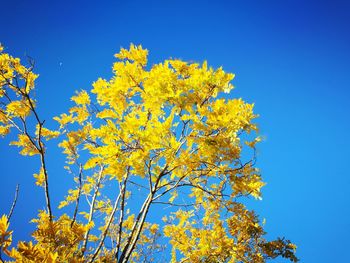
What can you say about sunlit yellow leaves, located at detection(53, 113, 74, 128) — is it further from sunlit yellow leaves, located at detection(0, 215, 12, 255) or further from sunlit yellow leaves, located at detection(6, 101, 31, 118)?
sunlit yellow leaves, located at detection(0, 215, 12, 255)

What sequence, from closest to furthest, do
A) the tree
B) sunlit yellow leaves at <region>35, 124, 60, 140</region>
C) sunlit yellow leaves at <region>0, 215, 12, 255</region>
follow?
sunlit yellow leaves at <region>0, 215, 12, 255</region>
the tree
sunlit yellow leaves at <region>35, 124, 60, 140</region>

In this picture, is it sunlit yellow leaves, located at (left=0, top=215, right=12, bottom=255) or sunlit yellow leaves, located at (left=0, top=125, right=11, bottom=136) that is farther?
sunlit yellow leaves, located at (left=0, top=125, right=11, bottom=136)

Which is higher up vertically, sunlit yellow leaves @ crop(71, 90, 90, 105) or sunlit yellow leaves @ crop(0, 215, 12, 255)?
sunlit yellow leaves @ crop(71, 90, 90, 105)

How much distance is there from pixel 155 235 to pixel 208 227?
3.51 meters

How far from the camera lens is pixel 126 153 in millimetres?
5941

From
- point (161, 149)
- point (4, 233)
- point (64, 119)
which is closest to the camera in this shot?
point (4, 233)

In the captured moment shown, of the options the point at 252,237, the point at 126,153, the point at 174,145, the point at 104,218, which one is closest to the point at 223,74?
the point at 174,145

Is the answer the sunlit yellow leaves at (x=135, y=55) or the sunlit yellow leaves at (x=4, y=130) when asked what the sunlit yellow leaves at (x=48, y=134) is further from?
the sunlit yellow leaves at (x=135, y=55)

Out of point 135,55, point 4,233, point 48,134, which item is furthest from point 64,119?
point 4,233

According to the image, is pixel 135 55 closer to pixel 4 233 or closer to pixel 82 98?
pixel 82 98

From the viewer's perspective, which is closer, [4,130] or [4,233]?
[4,233]

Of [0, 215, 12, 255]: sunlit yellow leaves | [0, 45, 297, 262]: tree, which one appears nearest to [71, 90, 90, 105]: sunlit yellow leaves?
[0, 45, 297, 262]: tree

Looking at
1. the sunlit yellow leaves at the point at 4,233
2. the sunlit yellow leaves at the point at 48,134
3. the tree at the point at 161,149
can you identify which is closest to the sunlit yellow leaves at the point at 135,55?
the tree at the point at 161,149

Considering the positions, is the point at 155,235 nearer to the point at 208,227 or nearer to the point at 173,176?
the point at 208,227
